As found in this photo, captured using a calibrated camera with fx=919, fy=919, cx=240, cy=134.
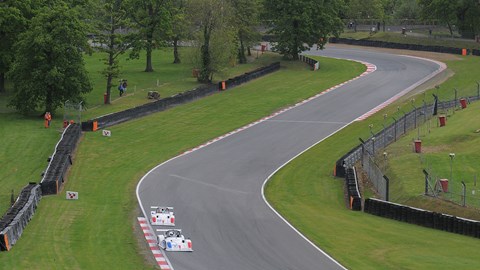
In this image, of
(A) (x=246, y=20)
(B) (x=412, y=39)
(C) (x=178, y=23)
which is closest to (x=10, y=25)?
(C) (x=178, y=23)

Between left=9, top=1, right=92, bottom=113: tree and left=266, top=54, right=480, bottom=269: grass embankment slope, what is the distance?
21.2 m

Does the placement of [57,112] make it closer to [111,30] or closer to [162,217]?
[111,30]

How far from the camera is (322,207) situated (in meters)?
47.5

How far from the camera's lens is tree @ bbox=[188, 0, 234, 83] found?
8638 centimetres

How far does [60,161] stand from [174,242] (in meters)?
19.4

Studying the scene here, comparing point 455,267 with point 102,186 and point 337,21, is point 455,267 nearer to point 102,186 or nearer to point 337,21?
point 102,186

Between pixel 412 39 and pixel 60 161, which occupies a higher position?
pixel 412 39

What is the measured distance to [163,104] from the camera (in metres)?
75.9

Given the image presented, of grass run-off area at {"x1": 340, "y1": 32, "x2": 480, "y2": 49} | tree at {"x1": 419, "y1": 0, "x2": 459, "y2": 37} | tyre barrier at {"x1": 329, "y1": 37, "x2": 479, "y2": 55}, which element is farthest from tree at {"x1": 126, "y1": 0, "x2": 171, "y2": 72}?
tree at {"x1": 419, "y1": 0, "x2": 459, "y2": 37}

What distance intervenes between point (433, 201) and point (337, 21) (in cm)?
6009

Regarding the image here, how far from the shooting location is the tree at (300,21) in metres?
98.4

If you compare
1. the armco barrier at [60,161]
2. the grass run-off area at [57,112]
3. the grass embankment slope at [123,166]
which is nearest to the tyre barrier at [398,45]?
the grass embankment slope at [123,166]

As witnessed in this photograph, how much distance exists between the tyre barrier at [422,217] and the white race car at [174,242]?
11228 mm

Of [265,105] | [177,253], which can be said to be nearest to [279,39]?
[265,105]
